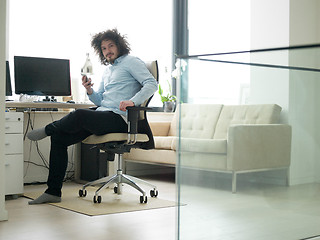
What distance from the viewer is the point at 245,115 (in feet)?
6.68

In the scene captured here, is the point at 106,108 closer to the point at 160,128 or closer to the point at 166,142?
the point at 166,142

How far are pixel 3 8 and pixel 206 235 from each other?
182cm

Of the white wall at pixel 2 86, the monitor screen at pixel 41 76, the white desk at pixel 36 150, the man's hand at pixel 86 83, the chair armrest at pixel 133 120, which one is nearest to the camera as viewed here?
the white wall at pixel 2 86

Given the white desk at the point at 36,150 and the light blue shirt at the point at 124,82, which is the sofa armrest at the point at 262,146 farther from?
the white desk at the point at 36,150

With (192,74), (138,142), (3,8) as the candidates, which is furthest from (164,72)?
(192,74)

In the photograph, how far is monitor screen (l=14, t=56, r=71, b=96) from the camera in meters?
4.40

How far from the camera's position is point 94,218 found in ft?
10.2

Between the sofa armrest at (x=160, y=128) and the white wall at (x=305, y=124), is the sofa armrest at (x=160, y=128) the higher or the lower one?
the lower one

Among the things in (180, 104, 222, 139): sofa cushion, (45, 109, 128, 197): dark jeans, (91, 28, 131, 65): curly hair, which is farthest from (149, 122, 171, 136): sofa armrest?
(180, 104, 222, 139): sofa cushion

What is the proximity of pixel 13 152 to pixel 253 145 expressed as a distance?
2.37m

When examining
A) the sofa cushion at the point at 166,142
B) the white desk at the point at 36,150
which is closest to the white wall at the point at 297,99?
the sofa cushion at the point at 166,142

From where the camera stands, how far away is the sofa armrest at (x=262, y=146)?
2010mm

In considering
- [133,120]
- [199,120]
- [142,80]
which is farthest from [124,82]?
[199,120]

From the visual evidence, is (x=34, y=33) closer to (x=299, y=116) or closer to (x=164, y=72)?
(x=164, y=72)
